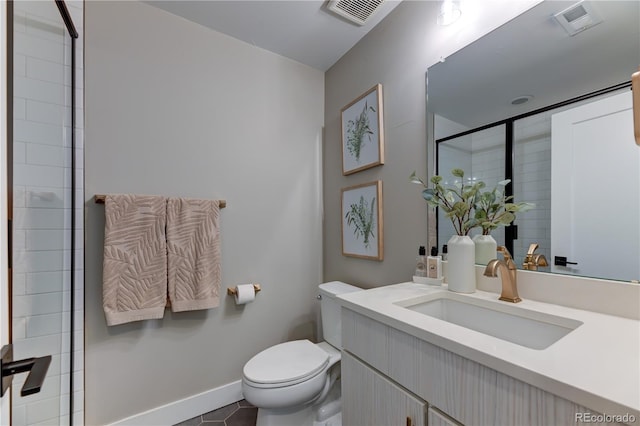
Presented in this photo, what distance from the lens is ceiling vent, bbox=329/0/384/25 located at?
4.81ft

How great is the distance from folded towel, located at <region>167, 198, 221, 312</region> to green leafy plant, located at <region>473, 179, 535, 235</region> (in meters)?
1.38

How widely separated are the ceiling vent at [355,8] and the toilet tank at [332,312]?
161 centimetres

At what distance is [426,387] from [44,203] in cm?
159

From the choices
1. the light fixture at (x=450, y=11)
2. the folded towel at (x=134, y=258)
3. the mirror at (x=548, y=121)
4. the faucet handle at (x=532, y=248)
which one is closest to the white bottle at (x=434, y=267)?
the mirror at (x=548, y=121)

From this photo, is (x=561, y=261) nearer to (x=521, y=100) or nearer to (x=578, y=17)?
(x=521, y=100)

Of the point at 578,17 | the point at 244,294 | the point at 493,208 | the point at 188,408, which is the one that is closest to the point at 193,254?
the point at 244,294

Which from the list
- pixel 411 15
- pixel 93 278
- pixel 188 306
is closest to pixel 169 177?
pixel 93 278

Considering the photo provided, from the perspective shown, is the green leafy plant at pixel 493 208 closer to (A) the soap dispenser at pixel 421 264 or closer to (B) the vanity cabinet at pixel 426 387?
(A) the soap dispenser at pixel 421 264

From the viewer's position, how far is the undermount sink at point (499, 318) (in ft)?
2.68

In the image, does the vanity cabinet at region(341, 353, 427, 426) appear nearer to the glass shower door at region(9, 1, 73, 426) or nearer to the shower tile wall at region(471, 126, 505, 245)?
the shower tile wall at region(471, 126, 505, 245)

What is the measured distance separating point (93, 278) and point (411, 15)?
217 cm

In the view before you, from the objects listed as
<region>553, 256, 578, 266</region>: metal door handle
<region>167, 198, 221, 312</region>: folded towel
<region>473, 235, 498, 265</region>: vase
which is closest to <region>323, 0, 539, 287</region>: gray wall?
<region>473, 235, 498, 265</region>: vase

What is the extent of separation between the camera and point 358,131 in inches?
70.6

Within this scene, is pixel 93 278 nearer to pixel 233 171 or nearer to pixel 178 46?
pixel 233 171
